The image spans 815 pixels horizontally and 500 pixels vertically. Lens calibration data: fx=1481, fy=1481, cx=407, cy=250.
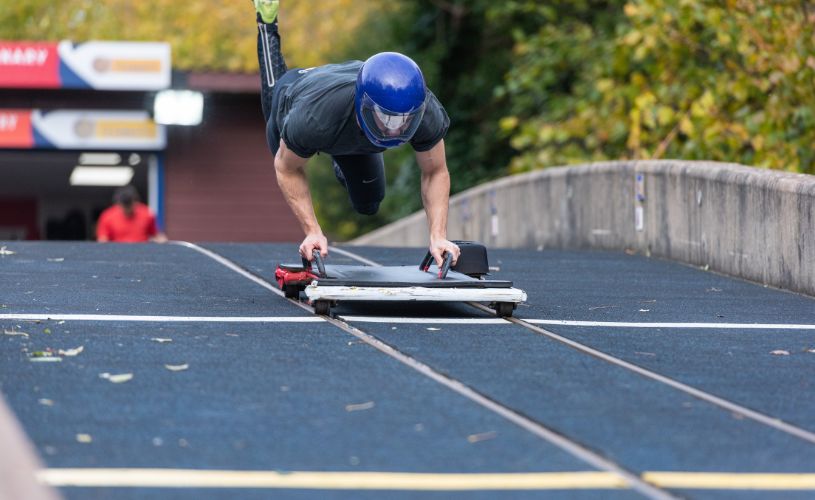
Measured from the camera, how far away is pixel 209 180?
28.6 metres

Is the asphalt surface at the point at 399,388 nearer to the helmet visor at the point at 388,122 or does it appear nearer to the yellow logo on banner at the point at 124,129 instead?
the helmet visor at the point at 388,122

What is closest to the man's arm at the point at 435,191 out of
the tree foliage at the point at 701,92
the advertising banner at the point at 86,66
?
the tree foliage at the point at 701,92

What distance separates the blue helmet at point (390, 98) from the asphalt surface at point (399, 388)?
108 centimetres

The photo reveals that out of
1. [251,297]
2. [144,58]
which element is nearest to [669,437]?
[251,297]

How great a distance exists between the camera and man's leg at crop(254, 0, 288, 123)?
34.6 feet

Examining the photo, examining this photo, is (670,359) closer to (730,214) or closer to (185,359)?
(185,359)

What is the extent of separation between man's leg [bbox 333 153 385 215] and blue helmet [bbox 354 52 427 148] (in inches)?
63.4

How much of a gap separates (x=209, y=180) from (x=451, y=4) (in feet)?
20.7

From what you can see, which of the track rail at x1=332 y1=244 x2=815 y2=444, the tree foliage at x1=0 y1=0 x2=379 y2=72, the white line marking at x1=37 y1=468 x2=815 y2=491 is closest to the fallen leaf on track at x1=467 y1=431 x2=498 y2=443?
the white line marking at x1=37 y1=468 x2=815 y2=491

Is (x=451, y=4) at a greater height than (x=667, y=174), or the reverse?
(x=451, y=4)

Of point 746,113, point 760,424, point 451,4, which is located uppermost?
point 451,4

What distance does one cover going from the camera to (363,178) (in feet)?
33.0

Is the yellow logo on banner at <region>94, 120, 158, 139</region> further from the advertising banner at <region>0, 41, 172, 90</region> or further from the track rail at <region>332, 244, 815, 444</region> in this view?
the track rail at <region>332, 244, 815, 444</region>

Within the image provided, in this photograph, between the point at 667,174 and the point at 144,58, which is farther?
the point at 144,58
